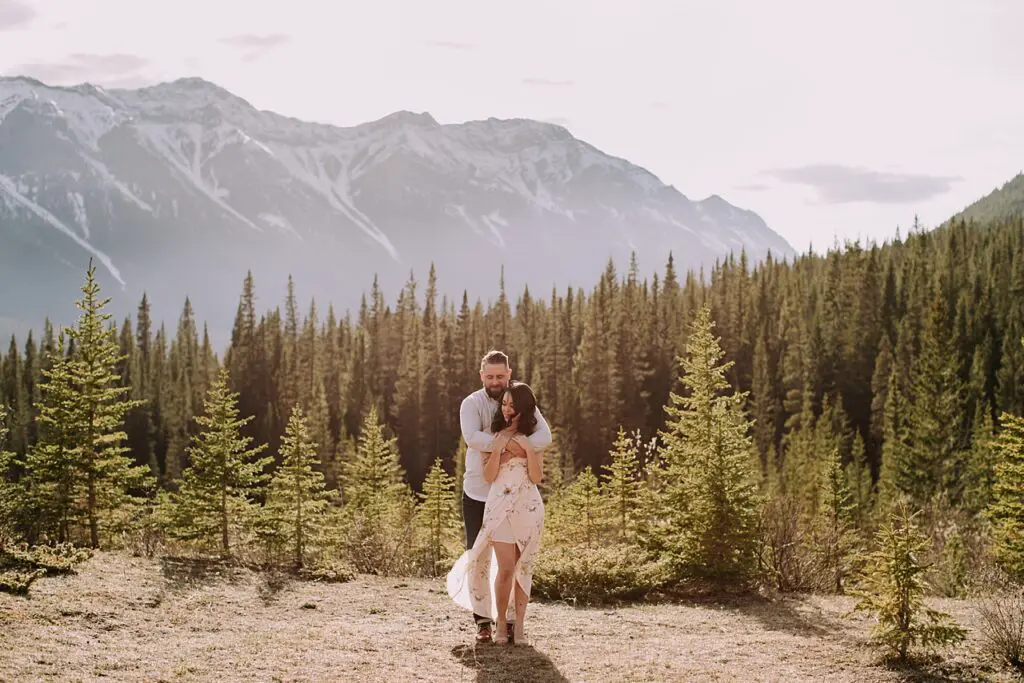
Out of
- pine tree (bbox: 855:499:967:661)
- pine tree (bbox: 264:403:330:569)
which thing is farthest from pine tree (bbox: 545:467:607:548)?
pine tree (bbox: 855:499:967:661)

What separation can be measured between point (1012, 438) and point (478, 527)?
1587 centimetres

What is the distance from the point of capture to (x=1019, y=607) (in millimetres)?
8656

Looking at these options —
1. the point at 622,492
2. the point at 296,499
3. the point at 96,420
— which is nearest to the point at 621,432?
the point at 622,492

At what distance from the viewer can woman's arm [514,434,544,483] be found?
8453mm

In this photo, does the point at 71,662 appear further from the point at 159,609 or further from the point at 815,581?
the point at 815,581

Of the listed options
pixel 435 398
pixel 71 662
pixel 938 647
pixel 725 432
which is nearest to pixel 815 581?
pixel 725 432

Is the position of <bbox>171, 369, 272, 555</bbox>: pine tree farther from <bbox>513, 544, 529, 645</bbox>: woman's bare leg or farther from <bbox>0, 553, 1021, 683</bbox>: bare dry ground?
<bbox>513, 544, 529, 645</bbox>: woman's bare leg

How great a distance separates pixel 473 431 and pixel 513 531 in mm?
1036

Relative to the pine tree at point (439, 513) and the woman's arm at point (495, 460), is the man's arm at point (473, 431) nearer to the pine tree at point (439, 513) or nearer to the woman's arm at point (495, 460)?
the woman's arm at point (495, 460)

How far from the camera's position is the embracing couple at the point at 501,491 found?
845cm

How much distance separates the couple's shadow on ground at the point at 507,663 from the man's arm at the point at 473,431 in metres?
1.96

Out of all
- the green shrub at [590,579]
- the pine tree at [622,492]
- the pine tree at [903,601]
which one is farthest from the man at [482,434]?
the pine tree at [622,492]

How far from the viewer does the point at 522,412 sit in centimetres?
845

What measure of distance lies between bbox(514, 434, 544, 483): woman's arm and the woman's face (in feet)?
0.66
